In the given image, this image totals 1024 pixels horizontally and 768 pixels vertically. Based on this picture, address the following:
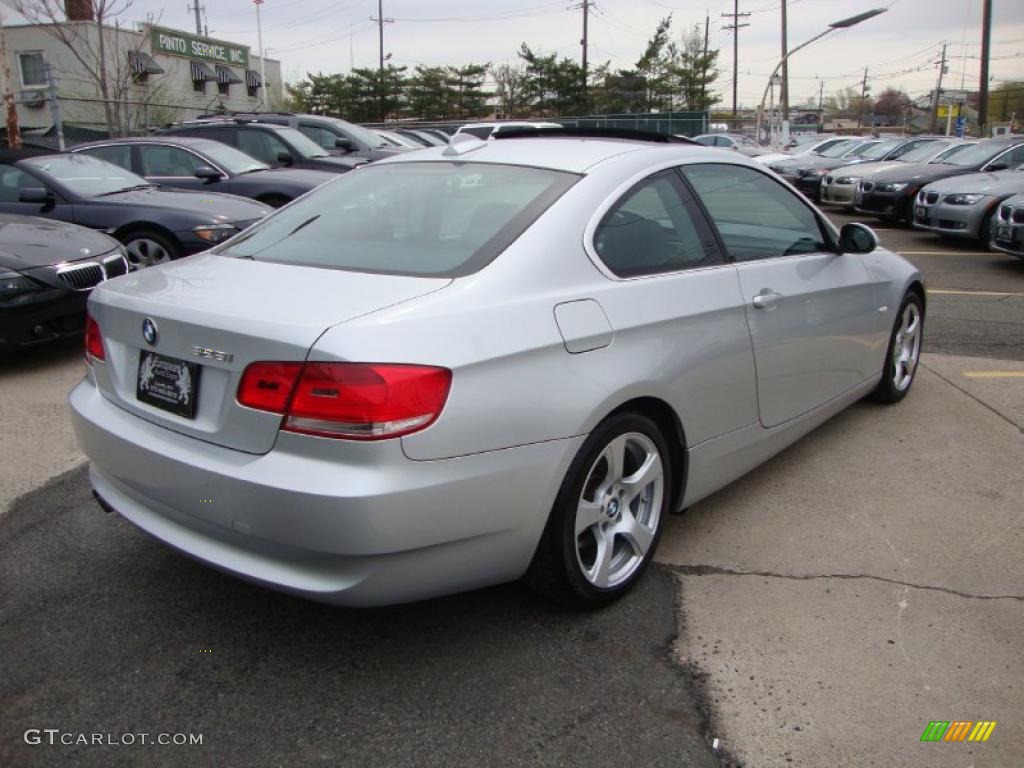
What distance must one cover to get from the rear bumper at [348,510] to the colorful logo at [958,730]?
1222 mm

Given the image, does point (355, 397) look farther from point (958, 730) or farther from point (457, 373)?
point (958, 730)

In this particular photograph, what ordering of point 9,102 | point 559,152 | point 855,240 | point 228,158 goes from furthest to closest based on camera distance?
point 9,102
point 228,158
point 855,240
point 559,152

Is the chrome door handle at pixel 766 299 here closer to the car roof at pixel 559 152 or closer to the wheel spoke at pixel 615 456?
the car roof at pixel 559 152

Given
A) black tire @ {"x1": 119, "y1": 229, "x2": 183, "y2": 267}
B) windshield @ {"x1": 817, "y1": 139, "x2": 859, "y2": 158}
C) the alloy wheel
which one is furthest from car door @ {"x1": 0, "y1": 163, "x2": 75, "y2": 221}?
windshield @ {"x1": 817, "y1": 139, "x2": 859, "y2": 158}

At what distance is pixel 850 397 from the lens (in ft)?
14.8

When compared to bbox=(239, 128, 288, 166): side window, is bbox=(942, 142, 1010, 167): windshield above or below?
below

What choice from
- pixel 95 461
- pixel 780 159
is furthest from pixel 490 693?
pixel 780 159

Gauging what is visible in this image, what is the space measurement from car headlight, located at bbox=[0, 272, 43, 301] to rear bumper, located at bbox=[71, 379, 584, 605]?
143 inches

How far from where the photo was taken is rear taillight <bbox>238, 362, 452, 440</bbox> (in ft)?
7.44

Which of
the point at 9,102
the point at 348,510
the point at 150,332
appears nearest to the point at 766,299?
the point at 348,510

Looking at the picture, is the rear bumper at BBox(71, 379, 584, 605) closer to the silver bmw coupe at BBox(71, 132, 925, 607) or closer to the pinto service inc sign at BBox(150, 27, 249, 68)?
the silver bmw coupe at BBox(71, 132, 925, 607)

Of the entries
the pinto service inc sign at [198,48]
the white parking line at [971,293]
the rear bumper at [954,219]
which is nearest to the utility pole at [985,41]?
the rear bumper at [954,219]

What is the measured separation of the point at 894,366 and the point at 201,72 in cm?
4298

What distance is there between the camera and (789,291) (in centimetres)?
372
